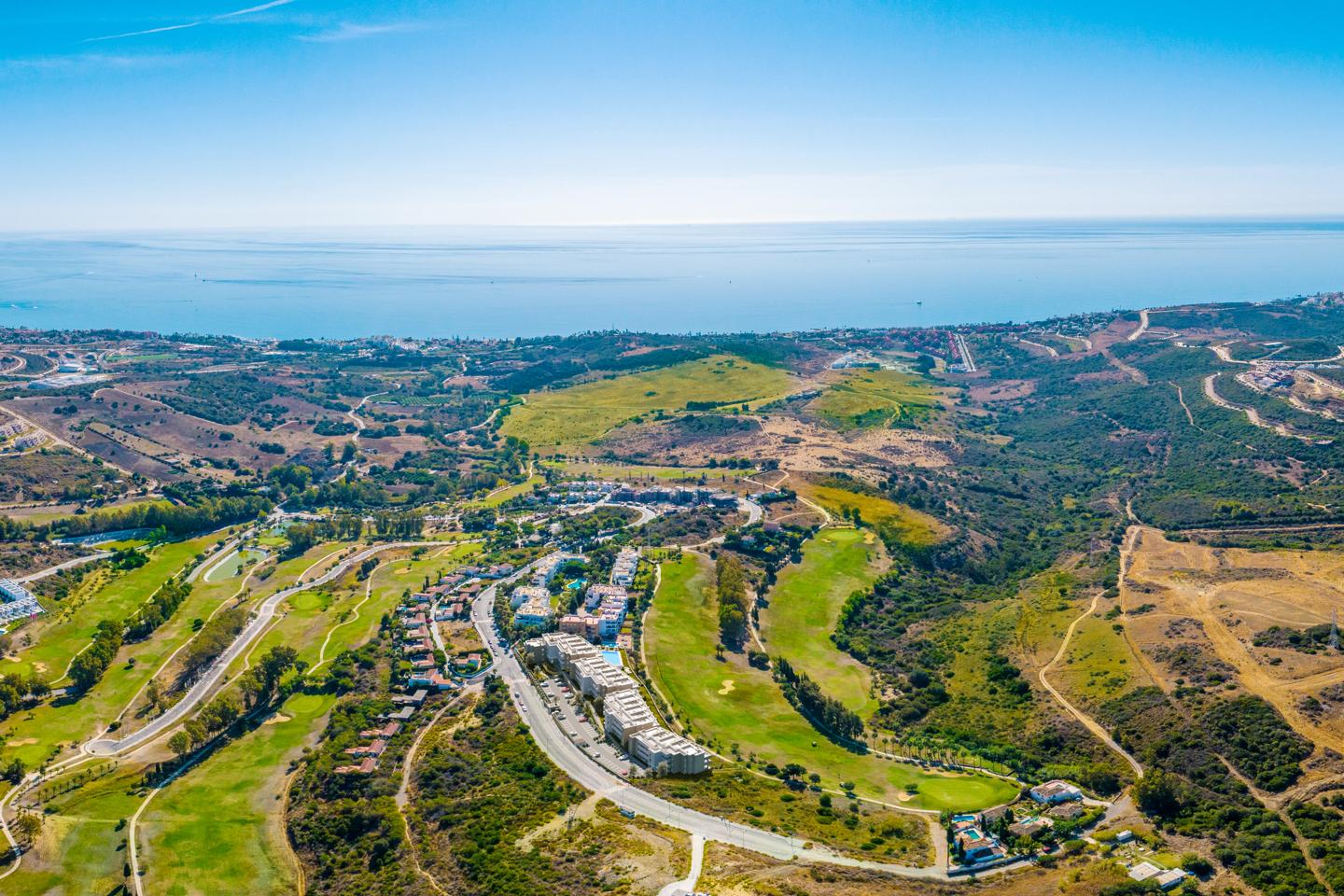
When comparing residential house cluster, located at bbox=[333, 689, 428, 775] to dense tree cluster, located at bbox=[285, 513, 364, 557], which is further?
dense tree cluster, located at bbox=[285, 513, 364, 557]

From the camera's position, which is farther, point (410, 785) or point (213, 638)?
point (213, 638)

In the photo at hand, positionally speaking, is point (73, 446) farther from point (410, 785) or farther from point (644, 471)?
point (410, 785)

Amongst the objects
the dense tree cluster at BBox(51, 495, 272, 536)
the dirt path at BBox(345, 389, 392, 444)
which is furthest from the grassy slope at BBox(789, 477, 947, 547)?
the dirt path at BBox(345, 389, 392, 444)

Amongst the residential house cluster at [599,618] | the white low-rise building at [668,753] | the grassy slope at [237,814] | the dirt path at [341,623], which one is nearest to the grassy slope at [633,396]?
the dirt path at [341,623]

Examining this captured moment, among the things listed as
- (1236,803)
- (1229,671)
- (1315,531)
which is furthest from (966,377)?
(1236,803)

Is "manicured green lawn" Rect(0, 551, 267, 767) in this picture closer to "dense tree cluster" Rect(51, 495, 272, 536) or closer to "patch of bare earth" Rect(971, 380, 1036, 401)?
"dense tree cluster" Rect(51, 495, 272, 536)

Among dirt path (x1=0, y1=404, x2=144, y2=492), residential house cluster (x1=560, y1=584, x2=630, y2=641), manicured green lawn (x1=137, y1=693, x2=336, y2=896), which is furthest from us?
dirt path (x1=0, y1=404, x2=144, y2=492)

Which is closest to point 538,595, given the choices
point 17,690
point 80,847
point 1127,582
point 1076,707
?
point 80,847
